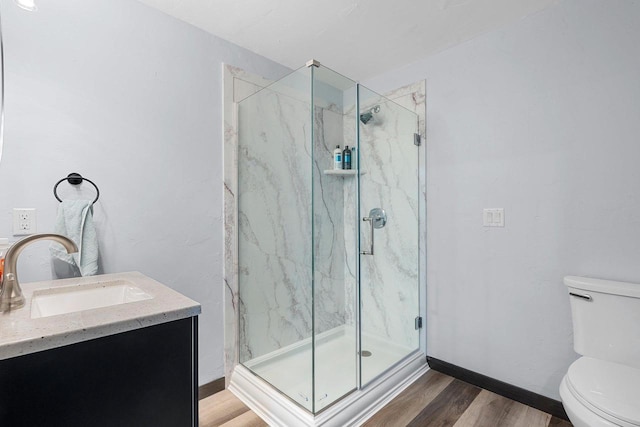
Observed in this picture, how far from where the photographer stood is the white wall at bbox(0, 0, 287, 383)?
4.46 ft

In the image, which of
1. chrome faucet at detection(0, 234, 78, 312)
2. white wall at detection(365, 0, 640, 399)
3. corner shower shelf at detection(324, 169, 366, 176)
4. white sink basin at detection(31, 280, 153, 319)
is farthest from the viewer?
corner shower shelf at detection(324, 169, 366, 176)

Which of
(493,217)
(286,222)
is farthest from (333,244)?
(493,217)

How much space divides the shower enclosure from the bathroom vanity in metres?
0.77

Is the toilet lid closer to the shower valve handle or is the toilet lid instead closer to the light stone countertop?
the shower valve handle

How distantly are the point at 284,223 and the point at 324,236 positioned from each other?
25cm

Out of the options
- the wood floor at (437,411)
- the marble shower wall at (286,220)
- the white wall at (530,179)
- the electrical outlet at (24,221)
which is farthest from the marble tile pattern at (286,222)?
the electrical outlet at (24,221)

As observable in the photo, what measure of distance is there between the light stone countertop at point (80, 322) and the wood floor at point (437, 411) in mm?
990

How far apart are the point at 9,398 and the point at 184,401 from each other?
1.41 feet

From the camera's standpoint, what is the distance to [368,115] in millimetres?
1958

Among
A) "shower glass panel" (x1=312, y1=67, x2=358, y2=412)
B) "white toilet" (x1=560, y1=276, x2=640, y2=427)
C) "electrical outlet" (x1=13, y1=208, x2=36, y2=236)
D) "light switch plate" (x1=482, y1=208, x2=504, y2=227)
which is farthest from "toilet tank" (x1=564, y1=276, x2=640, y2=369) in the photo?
"electrical outlet" (x1=13, y1=208, x2=36, y2=236)

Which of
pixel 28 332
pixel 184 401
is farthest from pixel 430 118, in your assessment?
pixel 28 332

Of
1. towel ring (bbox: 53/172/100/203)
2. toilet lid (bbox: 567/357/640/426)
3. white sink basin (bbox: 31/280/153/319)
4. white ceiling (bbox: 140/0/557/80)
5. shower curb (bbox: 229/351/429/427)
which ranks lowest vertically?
shower curb (bbox: 229/351/429/427)

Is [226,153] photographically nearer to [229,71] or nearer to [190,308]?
[229,71]

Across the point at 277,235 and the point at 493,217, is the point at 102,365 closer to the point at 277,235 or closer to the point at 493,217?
the point at 277,235
